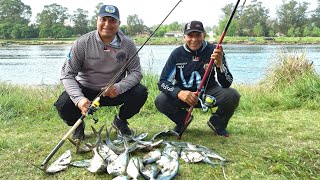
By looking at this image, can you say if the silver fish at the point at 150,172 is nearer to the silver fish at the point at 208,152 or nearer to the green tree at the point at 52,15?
the silver fish at the point at 208,152

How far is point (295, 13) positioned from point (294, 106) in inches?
3061

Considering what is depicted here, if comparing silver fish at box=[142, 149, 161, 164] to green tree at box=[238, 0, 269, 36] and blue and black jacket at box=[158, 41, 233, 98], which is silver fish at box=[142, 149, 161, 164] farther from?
green tree at box=[238, 0, 269, 36]

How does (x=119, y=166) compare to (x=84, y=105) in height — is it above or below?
below

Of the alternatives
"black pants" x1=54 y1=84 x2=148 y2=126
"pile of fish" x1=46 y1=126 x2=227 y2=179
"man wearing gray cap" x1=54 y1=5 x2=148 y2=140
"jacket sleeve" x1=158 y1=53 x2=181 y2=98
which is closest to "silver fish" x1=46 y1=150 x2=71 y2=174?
"pile of fish" x1=46 y1=126 x2=227 y2=179

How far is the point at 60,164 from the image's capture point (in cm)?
303

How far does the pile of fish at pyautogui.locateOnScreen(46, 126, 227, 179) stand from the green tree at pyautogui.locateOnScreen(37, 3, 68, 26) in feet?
230

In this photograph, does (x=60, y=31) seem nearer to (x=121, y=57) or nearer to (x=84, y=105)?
(x=121, y=57)

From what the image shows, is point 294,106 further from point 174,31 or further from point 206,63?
point 174,31

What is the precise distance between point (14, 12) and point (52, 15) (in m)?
10.0

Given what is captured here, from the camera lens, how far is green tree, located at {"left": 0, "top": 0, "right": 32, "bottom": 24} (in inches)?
2854

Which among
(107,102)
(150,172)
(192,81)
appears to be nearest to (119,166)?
(150,172)

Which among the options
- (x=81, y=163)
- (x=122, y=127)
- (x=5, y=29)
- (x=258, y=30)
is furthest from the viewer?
(x=258, y=30)

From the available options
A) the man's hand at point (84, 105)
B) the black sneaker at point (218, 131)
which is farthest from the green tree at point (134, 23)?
the man's hand at point (84, 105)

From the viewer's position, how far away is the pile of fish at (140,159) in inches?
110
